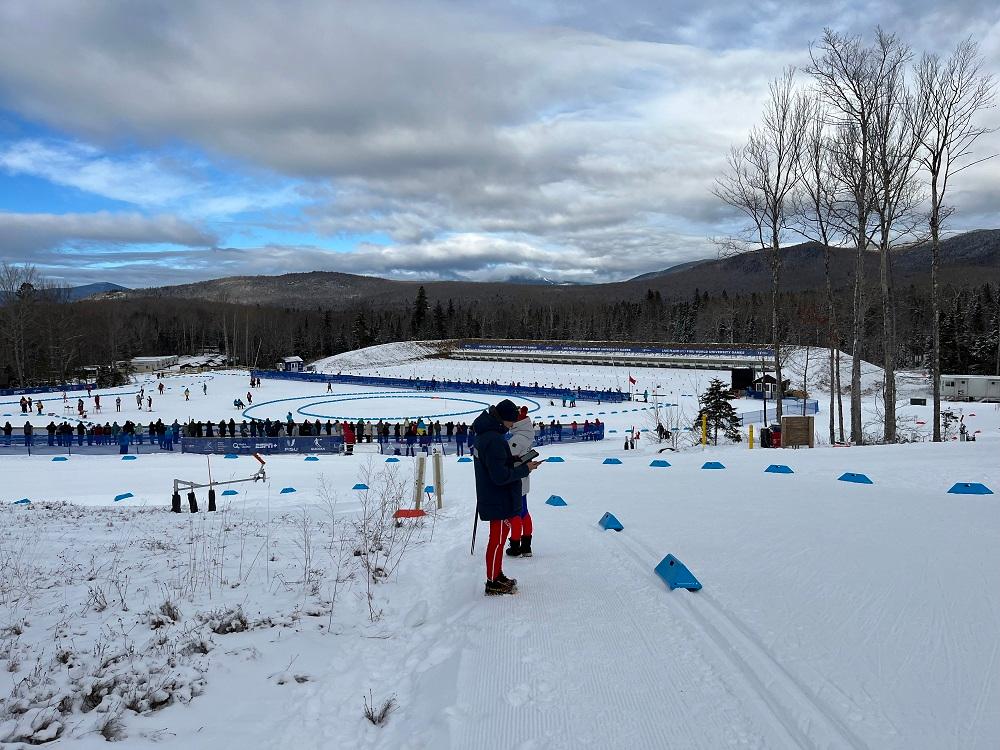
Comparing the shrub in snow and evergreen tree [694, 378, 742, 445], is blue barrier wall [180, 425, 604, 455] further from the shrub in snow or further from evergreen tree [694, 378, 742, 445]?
the shrub in snow

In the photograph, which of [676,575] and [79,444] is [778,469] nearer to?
[676,575]

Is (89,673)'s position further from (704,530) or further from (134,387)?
(134,387)

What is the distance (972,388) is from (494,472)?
59.2m

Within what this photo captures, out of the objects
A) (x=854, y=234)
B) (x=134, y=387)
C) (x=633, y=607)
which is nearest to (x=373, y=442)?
(x=854, y=234)

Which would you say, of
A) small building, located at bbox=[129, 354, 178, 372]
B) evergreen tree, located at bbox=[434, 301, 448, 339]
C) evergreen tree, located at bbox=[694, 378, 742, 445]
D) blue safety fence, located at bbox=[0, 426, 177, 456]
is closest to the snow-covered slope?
evergreen tree, located at bbox=[434, 301, 448, 339]

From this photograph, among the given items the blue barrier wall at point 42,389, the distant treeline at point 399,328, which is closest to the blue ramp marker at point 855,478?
the distant treeline at point 399,328

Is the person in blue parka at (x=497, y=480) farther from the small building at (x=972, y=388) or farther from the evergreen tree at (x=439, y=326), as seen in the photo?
the evergreen tree at (x=439, y=326)

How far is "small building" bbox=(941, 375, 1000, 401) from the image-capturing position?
49125 mm

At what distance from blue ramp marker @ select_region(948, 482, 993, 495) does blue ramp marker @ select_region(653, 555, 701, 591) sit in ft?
20.7

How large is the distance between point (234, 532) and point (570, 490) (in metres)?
5.86

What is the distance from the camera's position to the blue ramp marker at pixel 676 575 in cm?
504

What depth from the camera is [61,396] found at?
175ft

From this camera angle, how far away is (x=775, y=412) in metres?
37.7

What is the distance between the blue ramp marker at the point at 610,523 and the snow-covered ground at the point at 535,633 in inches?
4.4
